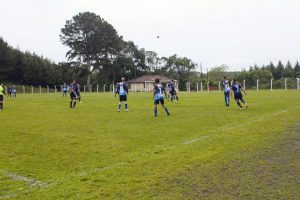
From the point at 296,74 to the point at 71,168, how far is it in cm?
8391

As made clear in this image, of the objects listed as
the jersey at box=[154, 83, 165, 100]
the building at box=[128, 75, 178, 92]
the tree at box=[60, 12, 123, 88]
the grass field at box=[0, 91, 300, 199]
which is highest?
the tree at box=[60, 12, 123, 88]

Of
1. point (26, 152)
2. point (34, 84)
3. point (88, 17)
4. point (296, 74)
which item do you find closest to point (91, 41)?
point (88, 17)

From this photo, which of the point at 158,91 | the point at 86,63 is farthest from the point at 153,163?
the point at 86,63

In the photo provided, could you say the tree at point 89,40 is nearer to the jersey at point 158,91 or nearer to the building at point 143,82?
the building at point 143,82

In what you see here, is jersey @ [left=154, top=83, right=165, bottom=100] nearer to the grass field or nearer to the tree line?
the grass field

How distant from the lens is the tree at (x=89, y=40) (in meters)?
86.0

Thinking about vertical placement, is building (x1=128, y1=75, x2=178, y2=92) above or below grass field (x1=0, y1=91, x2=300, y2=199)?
above

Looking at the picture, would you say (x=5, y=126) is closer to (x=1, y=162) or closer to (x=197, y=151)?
(x=1, y=162)

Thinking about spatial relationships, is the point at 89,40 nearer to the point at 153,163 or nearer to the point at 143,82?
the point at 143,82

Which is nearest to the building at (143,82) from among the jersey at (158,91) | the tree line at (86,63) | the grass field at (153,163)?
the tree line at (86,63)

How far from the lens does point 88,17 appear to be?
88.1 meters

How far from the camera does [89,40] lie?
284 ft

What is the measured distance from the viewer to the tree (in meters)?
86.0

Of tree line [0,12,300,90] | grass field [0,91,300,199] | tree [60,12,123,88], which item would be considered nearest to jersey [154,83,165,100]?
grass field [0,91,300,199]
